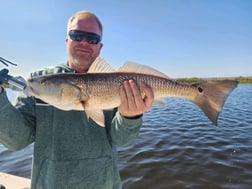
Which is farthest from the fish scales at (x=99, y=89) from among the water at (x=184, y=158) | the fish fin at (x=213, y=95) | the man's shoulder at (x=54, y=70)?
the water at (x=184, y=158)

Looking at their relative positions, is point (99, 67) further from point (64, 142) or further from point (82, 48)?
point (64, 142)

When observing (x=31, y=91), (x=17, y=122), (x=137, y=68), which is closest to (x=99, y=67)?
(x=137, y=68)

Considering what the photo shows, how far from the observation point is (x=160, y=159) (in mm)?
8992

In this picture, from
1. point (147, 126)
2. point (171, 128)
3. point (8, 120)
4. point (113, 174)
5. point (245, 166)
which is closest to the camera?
point (8, 120)

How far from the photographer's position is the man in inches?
98.2

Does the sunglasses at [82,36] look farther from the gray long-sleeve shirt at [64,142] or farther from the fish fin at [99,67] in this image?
the gray long-sleeve shirt at [64,142]

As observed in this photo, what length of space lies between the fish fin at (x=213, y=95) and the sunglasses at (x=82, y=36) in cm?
141

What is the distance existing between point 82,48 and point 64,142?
1.19m

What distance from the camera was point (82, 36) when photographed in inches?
118

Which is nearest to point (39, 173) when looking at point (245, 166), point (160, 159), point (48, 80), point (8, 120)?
point (8, 120)

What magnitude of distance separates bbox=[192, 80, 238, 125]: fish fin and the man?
0.59 m

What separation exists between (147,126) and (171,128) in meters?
1.55

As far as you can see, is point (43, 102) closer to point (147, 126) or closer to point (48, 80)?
point (48, 80)

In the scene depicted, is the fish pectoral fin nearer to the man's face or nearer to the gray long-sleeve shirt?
the gray long-sleeve shirt
